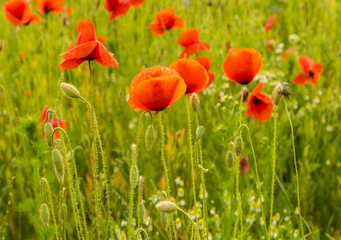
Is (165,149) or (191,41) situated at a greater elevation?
(191,41)

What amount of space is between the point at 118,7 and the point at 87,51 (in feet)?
3.79

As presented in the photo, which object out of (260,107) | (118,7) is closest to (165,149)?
(260,107)

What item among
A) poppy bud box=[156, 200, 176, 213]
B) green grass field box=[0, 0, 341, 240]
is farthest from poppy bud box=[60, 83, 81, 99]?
poppy bud box=[156, 200, 176, 213]

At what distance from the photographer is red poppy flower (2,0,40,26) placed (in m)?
2.53

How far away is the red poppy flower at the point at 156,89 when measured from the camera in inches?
46.2

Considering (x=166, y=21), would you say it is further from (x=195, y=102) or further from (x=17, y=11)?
(x=195, y=102)

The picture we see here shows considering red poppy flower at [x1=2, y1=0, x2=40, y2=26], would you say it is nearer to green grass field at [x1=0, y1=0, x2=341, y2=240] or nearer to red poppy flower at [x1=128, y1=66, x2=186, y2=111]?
green grass field at [x1=0, y1=0, x2=341, y2=240]

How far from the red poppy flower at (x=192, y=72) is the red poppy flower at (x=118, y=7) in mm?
1071

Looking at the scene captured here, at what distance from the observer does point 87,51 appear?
129 centimetres

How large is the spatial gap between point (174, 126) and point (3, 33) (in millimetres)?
1789

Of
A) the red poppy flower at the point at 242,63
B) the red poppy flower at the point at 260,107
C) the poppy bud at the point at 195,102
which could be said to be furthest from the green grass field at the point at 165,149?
the red poppy flower at the point at 242,63

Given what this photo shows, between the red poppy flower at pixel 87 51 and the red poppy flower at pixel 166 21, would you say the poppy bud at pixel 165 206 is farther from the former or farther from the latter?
the red poppy flower at pixel 166 21

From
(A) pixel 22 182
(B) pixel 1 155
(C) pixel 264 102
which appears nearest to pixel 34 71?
(B) pixel 1 155

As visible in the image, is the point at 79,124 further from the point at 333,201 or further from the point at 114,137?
the point at 333,201
